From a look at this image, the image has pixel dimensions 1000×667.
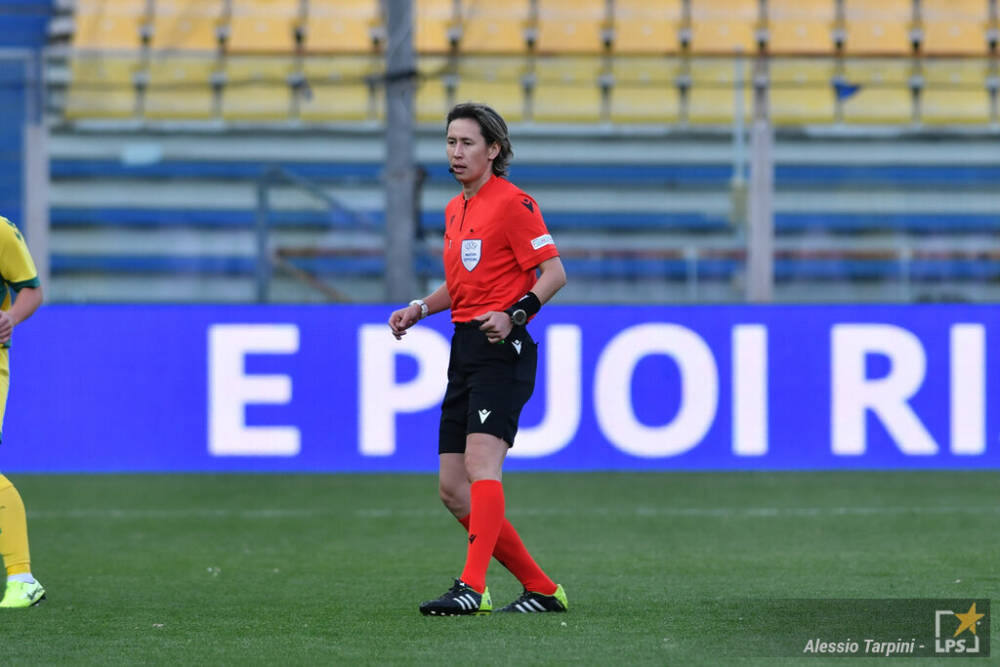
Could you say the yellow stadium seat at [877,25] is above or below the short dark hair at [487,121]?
above

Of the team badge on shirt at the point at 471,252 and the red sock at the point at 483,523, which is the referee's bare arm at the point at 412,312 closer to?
the team badge on shirt at the point at 471,252

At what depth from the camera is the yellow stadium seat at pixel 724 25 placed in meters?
12.6

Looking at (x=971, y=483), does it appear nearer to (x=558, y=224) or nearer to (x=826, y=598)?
(x=558, y=224)

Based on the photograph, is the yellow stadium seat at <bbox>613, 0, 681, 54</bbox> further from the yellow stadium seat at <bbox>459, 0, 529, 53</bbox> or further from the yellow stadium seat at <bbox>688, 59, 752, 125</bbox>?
the yellow stadium seat at <bbox>688, 59, 752, 125</bbox>

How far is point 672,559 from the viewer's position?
645 centimetres

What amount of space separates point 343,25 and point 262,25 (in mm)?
623

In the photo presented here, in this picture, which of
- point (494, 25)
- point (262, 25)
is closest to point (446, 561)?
point (494, 25)

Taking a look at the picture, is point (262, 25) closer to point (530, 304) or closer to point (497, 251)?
point (497, 251)

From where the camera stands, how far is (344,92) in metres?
11.6

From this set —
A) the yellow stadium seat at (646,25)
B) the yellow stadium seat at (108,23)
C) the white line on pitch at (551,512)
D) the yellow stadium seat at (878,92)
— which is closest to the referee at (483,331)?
the white line on pitch at (551,512)

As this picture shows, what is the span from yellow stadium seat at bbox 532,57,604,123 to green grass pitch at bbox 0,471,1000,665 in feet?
9.03

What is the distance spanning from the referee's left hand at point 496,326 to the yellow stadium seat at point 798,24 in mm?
8383

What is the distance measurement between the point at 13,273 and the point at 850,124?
7.60 m

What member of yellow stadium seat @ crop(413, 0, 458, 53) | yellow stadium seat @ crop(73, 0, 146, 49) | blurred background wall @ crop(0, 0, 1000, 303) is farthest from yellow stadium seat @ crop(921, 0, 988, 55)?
yellow stadium seat @ crop(73, 0, 146, 49)
